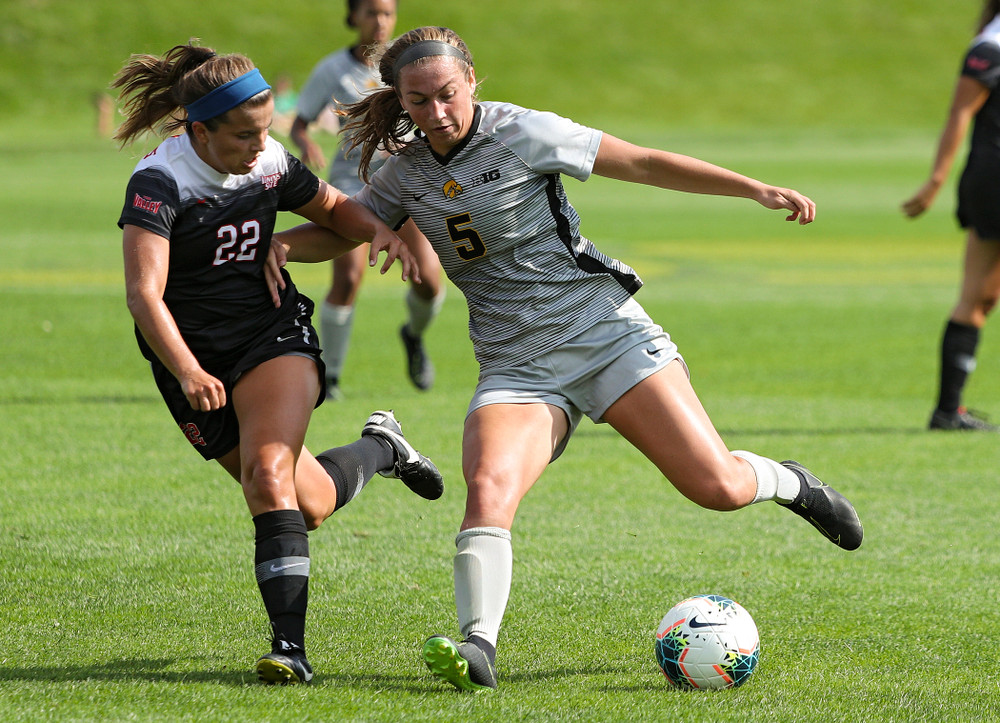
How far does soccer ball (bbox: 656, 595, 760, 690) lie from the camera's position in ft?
13.1

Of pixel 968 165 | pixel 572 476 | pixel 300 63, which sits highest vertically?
pixel 968 165

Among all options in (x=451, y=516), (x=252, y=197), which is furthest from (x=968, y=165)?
(x=252, y=197)

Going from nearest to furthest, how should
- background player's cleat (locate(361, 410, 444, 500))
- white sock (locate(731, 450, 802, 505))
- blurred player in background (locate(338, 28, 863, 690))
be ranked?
blurred player in background (locate(338, 28, 863, 690)) < white sock (locate(731, 450, 802, 505)) < background player's cleat (locate(361, 410, 444, 500))

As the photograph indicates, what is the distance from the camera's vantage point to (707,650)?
13.1 ft

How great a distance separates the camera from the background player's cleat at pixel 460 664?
147 inches

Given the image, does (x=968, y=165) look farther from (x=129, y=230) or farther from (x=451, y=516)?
(x=129, y=230)

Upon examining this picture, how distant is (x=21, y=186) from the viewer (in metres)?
31.0

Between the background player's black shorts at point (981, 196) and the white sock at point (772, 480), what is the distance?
13.3 feet

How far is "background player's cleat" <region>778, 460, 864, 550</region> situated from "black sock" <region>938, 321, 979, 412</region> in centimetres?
375

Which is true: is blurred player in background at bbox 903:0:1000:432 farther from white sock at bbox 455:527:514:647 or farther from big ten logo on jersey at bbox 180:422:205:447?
big ten logo on jersey at bbox 180:422:205:447

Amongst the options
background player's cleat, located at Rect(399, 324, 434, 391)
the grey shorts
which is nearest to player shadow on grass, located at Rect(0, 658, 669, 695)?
the grey shorts

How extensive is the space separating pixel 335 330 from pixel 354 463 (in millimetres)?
4511

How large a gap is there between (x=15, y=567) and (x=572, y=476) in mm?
3022

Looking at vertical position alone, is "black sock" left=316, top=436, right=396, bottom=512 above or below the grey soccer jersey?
below
